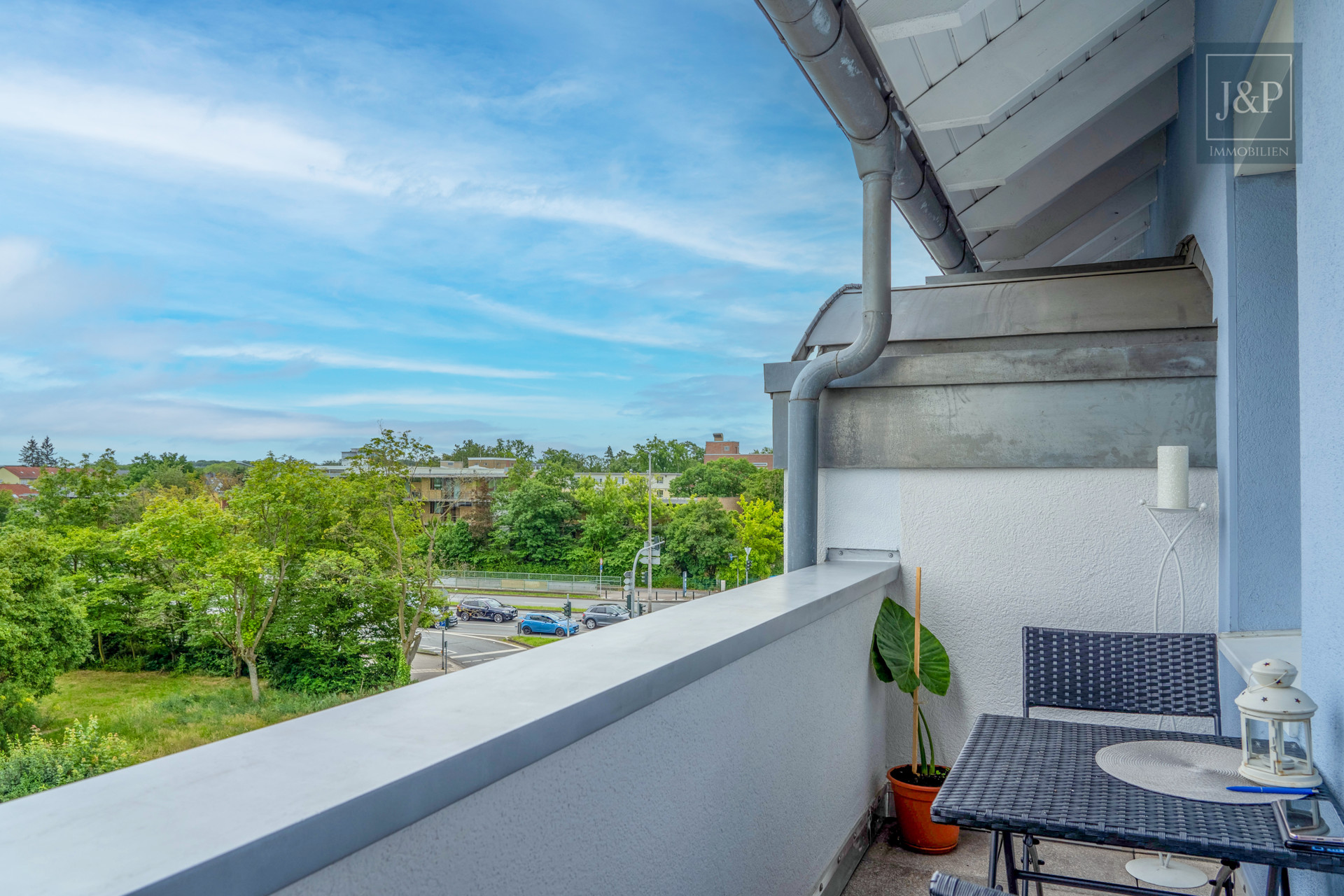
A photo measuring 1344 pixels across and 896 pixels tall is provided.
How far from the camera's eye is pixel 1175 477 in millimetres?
2740

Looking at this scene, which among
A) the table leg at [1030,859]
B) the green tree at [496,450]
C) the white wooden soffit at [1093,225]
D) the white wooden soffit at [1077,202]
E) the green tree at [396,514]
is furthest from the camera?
the green tree at [396,514]

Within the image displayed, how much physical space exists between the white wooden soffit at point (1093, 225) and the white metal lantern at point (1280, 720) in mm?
4301

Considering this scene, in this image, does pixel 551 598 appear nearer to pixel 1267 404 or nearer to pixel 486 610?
pixel 486 610

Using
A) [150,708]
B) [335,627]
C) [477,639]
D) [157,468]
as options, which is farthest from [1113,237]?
[335,627]

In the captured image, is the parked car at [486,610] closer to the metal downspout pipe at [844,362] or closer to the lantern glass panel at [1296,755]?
the metal downspout pipe at [844,362]

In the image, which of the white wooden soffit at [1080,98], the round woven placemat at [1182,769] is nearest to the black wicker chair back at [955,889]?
the round woven placemat at [1182,769]

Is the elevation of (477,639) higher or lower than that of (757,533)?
lower

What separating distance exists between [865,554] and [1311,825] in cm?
207

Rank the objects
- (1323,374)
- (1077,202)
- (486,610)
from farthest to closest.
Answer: (486,610) → (1077,202) → (1323,374)

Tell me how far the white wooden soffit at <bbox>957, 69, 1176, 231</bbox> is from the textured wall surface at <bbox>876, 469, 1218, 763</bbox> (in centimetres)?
198

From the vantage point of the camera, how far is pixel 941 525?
3.20 m

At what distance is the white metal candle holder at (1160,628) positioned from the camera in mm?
2369

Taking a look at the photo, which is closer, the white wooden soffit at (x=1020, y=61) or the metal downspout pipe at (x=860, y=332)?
the white wooden soffit at (x=1020, y=61)

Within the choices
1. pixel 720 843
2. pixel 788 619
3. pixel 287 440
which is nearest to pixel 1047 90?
pixel 788 619
